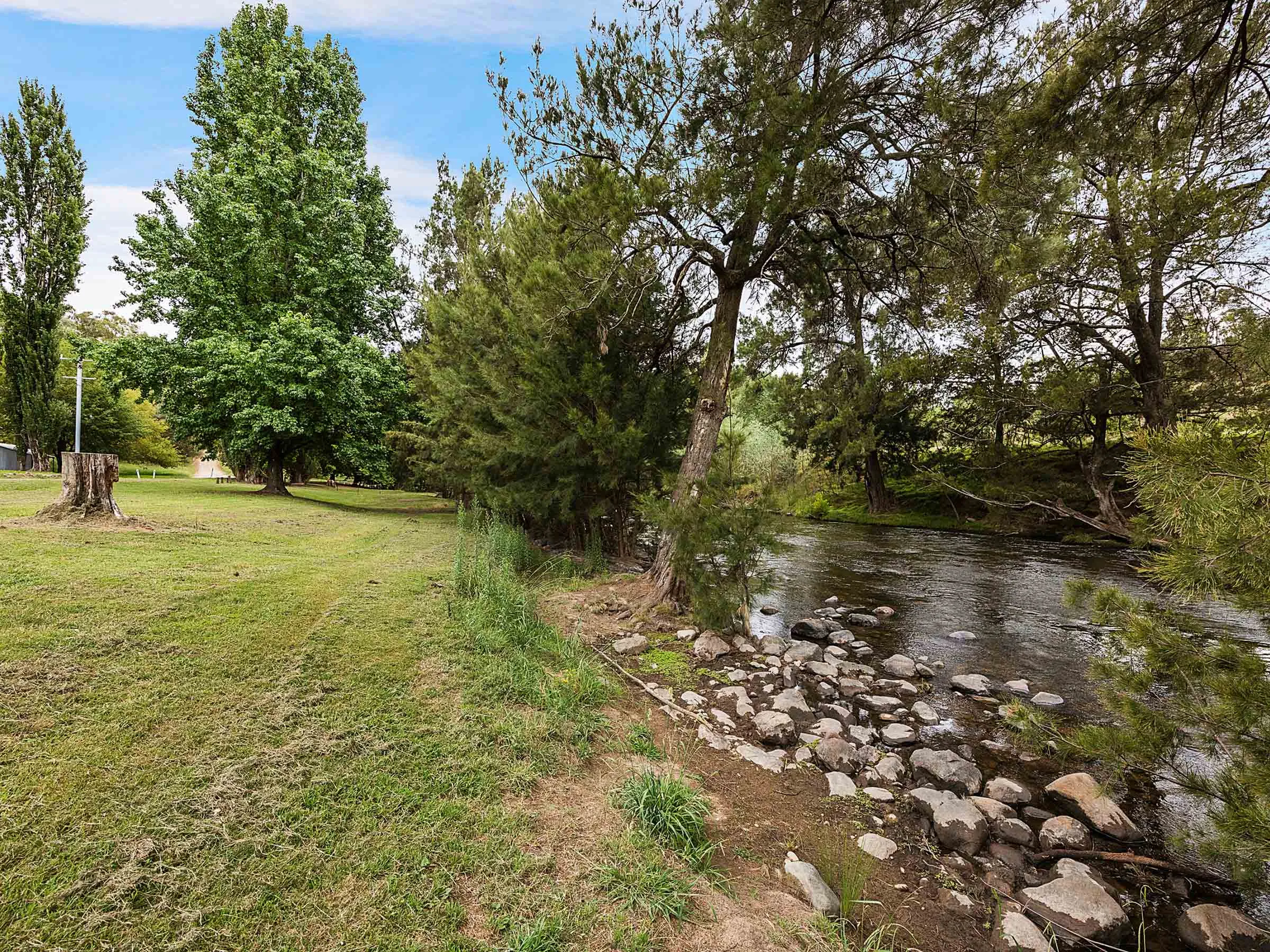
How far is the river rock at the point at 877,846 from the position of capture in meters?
2.47

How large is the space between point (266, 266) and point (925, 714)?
18806 mm

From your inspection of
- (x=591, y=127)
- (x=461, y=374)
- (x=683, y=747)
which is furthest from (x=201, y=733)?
(x=461, y=374)

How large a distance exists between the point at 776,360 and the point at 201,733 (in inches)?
353

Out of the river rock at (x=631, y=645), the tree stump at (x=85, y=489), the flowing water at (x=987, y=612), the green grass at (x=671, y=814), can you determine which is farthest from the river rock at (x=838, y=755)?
the tree stump at (x=85, y=489)

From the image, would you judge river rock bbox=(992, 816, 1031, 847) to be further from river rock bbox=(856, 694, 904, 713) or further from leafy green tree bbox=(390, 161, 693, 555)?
leafy green tree bbox=(390, 161, 693, 555)

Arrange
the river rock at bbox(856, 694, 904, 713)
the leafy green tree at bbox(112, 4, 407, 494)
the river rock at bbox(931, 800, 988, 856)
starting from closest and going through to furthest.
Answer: the river rock at bbox(931, 800, 988, 856)
the river rock at bbox(856, 694, 904, 713)
the leafy green tree at bbox(112, 4, 407, 494)

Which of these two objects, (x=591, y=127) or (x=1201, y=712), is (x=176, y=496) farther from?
(x=1201, y=712)

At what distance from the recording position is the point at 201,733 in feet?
8.10

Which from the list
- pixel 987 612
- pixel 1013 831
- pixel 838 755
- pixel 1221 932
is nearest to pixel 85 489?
pixel 838 755

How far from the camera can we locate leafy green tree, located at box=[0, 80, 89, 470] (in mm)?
20094

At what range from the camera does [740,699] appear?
410 cm

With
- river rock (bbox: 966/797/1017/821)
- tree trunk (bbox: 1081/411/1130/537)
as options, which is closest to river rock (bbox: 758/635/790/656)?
river rock (bbox: 966/797/1017/821)

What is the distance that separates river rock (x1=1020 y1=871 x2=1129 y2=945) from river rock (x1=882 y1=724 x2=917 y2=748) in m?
1.25

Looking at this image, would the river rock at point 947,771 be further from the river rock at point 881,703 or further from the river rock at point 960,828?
the river rock at point 881,703
